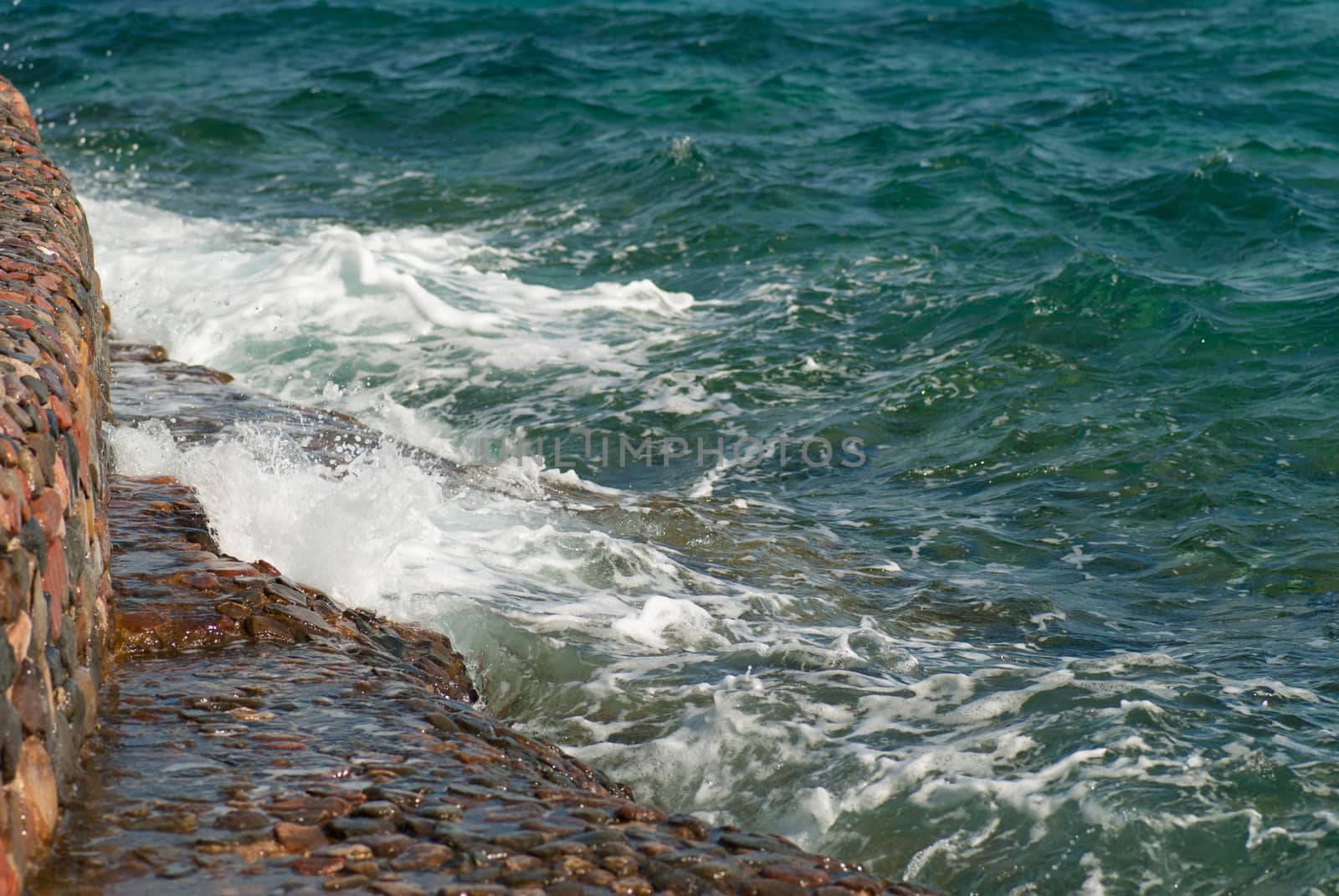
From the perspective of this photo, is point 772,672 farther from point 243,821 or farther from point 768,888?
point 243,821

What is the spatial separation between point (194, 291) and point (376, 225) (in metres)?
2.85

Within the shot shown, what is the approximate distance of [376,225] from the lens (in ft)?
44.0

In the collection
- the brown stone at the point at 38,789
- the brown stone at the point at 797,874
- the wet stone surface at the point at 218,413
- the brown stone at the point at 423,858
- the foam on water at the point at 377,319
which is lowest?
the foam on water at the point at 377,319

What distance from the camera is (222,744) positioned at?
3666mm

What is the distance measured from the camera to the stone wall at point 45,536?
2.80 meters

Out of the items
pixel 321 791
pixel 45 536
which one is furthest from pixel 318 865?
pixel 45 536

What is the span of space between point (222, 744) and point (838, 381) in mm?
6492

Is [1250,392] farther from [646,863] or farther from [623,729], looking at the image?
[646,863]

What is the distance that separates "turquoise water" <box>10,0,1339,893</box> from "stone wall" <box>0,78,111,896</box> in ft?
4.95

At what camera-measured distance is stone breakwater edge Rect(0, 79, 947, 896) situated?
118 inches

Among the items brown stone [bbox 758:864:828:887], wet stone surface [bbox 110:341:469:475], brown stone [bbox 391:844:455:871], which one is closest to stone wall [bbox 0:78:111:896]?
brown stone [bbox 391:844:455:871]

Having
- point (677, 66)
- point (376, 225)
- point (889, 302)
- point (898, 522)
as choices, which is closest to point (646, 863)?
point (898, 522)

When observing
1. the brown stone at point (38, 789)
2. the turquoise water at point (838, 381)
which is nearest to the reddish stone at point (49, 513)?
the brown stone at point (38, 789)

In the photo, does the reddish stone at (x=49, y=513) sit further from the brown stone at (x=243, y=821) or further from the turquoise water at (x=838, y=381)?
the turquoise water at (x=838, y=381)
